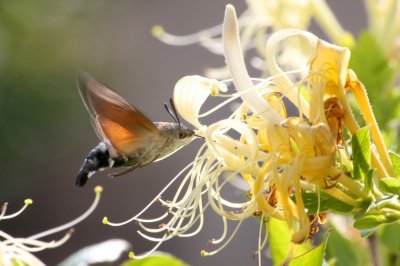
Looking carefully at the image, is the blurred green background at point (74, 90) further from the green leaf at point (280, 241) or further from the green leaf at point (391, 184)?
the green leaf at point (391, 184)

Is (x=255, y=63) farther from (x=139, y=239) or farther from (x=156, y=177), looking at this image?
(x=156, y=177)

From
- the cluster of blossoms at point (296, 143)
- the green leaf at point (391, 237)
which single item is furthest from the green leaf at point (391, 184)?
the green leaf at point (391, 237)

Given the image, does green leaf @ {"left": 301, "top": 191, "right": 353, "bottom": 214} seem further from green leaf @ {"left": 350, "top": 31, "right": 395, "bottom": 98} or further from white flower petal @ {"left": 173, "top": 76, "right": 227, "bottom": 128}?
green leaf @ {"left": 350, "top": 31, "right": 395, "bottom": 98}

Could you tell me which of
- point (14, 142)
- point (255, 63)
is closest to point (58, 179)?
point (14, 142)

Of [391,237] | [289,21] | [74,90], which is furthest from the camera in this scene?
[74,90]

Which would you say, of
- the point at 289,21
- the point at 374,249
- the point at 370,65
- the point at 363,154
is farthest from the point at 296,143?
the point at 289,21

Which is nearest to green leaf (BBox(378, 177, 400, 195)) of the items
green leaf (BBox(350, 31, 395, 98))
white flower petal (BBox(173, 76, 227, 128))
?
white flower petal (BBox(173, 76, 227, 128))

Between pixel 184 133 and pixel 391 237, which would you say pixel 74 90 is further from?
pixel 184 133
